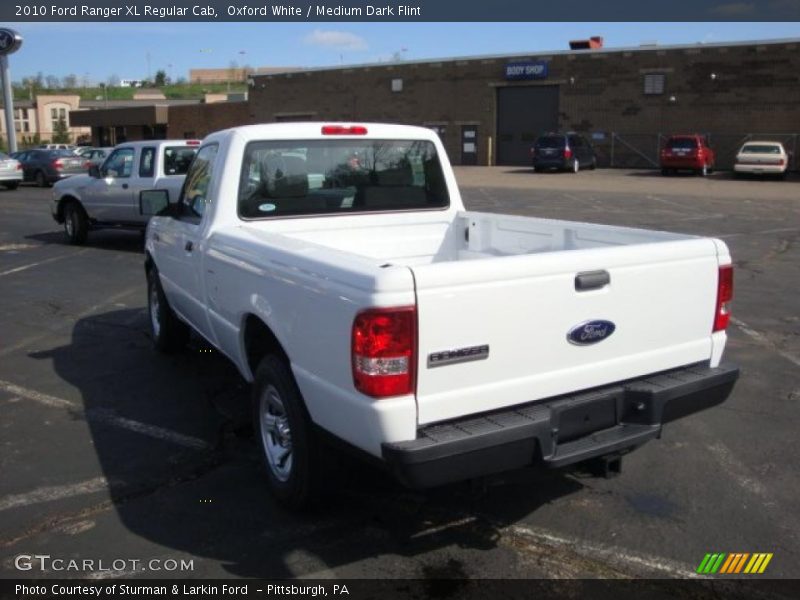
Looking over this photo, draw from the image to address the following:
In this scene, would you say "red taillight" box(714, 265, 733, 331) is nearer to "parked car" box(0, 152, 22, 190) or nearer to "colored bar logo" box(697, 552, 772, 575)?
"colored bar logo" box(697, 552, 772, 575)

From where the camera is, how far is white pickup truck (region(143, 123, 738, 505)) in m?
3.02

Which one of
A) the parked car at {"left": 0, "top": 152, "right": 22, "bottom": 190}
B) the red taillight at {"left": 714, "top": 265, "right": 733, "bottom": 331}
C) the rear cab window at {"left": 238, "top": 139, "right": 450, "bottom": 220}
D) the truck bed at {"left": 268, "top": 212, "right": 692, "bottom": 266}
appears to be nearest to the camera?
the red taillight at {"left": 714, "top": 265, "right": 733, "bottom": 331}

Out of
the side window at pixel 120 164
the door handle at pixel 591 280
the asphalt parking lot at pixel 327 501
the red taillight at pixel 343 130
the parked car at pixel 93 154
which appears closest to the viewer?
the door handle at pixel 591 280

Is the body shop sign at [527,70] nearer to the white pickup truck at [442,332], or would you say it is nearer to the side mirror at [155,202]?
the side mirror at [155,202]

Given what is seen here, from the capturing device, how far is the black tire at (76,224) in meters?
14.1

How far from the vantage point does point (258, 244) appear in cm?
396

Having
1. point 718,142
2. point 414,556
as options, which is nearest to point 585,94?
point 718,142

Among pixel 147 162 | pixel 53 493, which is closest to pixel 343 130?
pixel 53 493

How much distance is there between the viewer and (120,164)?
13297mm

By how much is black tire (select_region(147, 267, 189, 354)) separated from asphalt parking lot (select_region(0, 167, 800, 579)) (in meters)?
0.14

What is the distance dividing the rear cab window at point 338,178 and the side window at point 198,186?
1.16 ft

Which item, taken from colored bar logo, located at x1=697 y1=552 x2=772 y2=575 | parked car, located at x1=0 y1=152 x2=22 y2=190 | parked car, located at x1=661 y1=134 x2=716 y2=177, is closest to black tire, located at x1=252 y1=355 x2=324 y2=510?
colored bar logo, located at x1=697 y1=552 x2=772 y2=575

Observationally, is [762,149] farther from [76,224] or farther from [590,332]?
[590,332]

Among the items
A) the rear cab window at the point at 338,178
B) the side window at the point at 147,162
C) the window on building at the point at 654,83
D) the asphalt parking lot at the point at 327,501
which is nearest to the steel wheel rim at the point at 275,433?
the asphalt parking lot at the point at 327,501
